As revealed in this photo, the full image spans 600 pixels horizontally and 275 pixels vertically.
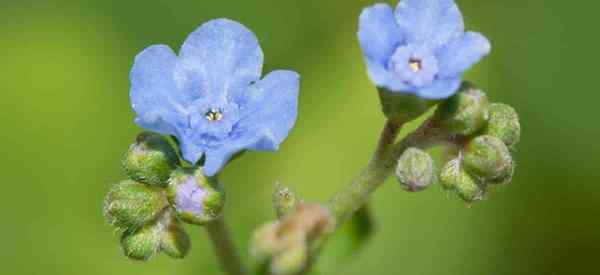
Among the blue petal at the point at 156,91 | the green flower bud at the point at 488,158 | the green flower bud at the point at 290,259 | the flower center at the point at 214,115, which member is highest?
the blue petal at the point at 156,91

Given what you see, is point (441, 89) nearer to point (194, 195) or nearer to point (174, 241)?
point (194, 195)

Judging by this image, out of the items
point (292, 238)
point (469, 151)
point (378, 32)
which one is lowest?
point (469, 151)

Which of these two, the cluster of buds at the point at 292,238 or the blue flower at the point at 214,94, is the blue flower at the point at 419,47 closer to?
the blue flower at the point at 214,94

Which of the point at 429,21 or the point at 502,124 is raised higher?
the point at 429,21

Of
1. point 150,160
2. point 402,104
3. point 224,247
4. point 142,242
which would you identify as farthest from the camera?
point 224,247

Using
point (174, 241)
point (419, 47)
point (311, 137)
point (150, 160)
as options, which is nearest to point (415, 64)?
point (419, 47)

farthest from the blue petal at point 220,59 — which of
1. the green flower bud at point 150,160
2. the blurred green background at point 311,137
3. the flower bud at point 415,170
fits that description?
the blurred green background at point 311,137
